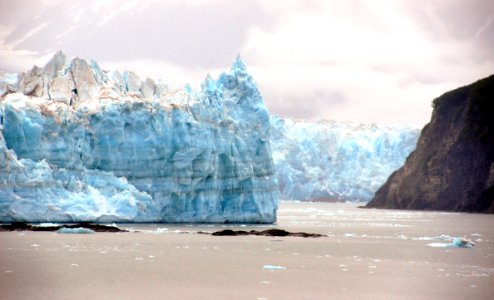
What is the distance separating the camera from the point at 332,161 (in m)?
147

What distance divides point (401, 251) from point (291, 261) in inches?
316

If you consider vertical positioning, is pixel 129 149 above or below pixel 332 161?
below

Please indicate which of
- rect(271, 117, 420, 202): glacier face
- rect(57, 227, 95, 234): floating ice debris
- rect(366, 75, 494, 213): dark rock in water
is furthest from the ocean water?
rect(271, 117, 420, 202): glacier face

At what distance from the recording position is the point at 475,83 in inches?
4250

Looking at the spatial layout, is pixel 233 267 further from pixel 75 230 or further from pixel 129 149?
pixel 129 149

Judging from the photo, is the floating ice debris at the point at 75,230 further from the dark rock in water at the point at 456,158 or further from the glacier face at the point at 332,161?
the glacier face at the point at 332,161

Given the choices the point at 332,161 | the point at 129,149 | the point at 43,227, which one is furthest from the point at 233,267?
the point at 332,161

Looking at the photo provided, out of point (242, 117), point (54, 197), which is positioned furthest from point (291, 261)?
point (242, 117)

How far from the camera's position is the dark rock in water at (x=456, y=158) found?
9956 centimetres

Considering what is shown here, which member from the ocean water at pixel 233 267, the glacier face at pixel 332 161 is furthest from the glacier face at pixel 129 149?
the glacier face at pixel 332 161

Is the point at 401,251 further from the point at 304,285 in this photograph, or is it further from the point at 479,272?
the point at 304,285

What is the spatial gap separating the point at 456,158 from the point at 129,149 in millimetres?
64348

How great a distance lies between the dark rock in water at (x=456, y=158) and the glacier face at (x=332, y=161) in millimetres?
29419

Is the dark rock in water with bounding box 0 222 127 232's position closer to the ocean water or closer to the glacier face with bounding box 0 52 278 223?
the glacier face with bounding box 0 52 278 223
